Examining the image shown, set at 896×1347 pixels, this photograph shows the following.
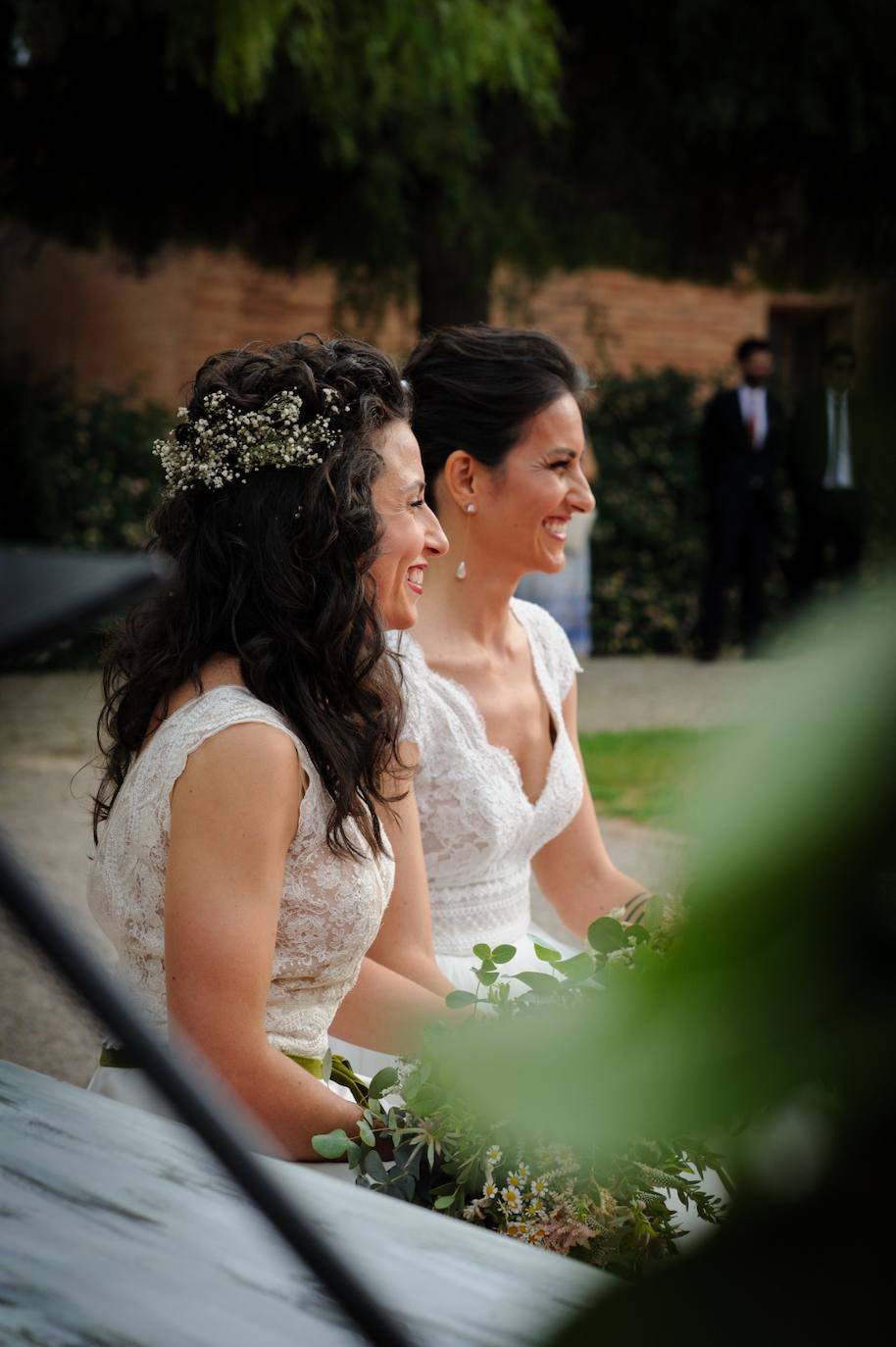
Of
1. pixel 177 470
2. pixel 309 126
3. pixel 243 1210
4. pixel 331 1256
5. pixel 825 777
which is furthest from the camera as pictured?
pixel 309 126

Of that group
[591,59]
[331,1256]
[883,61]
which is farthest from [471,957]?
[591,59]

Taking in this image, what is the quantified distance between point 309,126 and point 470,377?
6.87 metres

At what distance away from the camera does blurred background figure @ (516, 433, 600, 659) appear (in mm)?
10039

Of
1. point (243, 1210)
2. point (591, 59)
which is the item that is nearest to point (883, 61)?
point (243, 1210)

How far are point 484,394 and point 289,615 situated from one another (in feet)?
3.72

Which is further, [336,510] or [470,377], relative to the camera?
[470,377]

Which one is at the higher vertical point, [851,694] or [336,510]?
[851,694]

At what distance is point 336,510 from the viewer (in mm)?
2143

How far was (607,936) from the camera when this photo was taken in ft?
5.83

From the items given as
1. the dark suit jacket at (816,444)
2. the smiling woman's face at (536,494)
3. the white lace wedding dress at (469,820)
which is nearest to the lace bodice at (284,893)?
the white lace wedding dress at (469,820)

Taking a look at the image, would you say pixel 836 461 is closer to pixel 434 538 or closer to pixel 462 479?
pixel 434 538

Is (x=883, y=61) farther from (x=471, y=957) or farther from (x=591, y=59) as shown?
(x=591, y=59)

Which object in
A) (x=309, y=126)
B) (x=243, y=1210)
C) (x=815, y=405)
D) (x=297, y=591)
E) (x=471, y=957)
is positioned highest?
(x=309, y=126)

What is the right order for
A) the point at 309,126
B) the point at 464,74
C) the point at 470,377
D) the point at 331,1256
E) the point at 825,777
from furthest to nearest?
the point at 309,126
the point at 464,74
the point at 470,377
the point at 331,1256
the point at 825,777
